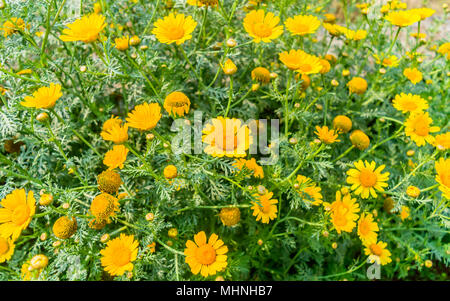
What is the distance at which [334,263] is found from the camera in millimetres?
2271

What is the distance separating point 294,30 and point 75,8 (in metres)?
1.48

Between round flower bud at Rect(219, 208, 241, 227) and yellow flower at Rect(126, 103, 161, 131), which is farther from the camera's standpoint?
round flower bud at Rect(219, 208, 241, 227)

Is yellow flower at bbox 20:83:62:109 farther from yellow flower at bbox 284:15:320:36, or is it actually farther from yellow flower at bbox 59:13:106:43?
yellow flower at bbox 284:15:320:36

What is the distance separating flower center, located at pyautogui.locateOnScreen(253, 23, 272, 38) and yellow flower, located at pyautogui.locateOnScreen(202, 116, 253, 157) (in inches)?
22.5

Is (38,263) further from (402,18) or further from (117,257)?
(402,18)

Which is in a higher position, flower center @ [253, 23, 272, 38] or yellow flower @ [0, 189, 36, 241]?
flower center @ [253, 23, 272, 38]

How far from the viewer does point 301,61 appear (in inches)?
70.4

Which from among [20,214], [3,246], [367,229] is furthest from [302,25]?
[3,246]

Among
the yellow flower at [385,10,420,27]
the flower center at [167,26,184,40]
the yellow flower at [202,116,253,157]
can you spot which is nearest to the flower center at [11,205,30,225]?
the yellow flower at [202,116,253,157]

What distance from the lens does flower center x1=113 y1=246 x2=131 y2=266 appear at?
1529mm

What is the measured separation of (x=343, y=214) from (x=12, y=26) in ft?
6.64

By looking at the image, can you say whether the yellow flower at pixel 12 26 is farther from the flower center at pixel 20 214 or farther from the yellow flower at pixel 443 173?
the yellow flower at pixel 443 173

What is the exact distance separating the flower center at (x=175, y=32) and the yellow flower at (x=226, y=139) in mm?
535
